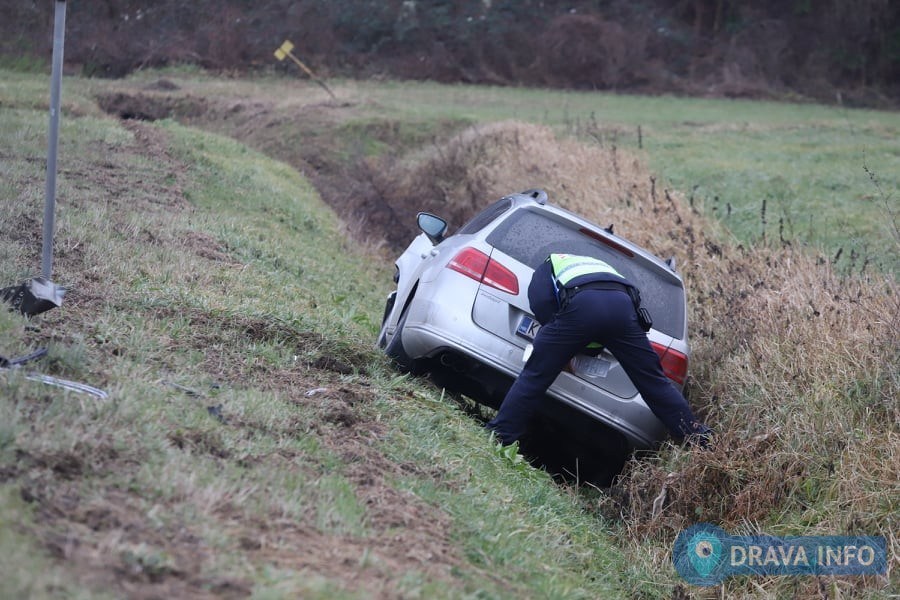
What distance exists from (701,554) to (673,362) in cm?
131

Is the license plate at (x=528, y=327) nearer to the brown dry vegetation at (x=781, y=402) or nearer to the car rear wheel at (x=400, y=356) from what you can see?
the car rear wheel at (x=400, y=356)

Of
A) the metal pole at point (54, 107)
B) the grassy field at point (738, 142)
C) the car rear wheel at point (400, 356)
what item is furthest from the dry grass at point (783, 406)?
the metal pole at point (54, 107)

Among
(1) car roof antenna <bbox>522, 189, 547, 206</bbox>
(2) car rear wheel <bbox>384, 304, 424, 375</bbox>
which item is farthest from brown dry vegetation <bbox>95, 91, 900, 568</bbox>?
(1) car roof antenna <bbox>522, 189, 547, 206</bbox>

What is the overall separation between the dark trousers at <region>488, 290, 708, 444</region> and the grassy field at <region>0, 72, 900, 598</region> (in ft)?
0.78

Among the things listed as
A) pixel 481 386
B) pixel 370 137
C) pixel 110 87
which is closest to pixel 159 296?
pixel 481 386

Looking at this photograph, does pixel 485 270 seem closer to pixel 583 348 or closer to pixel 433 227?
pixel 583 348

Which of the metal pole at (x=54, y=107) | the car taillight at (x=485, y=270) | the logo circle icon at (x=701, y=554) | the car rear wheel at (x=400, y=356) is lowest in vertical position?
the logo circle icon at (x=701, y=554)

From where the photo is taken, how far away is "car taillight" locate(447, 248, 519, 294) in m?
6.67

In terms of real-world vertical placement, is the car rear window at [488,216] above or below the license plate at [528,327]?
above

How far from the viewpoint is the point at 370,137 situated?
2362 cm

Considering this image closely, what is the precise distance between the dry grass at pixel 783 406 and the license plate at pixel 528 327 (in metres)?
1.12

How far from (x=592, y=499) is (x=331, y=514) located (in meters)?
3.16

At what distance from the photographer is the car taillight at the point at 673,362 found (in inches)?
262

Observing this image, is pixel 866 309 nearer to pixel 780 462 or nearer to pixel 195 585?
pixel 780 462
